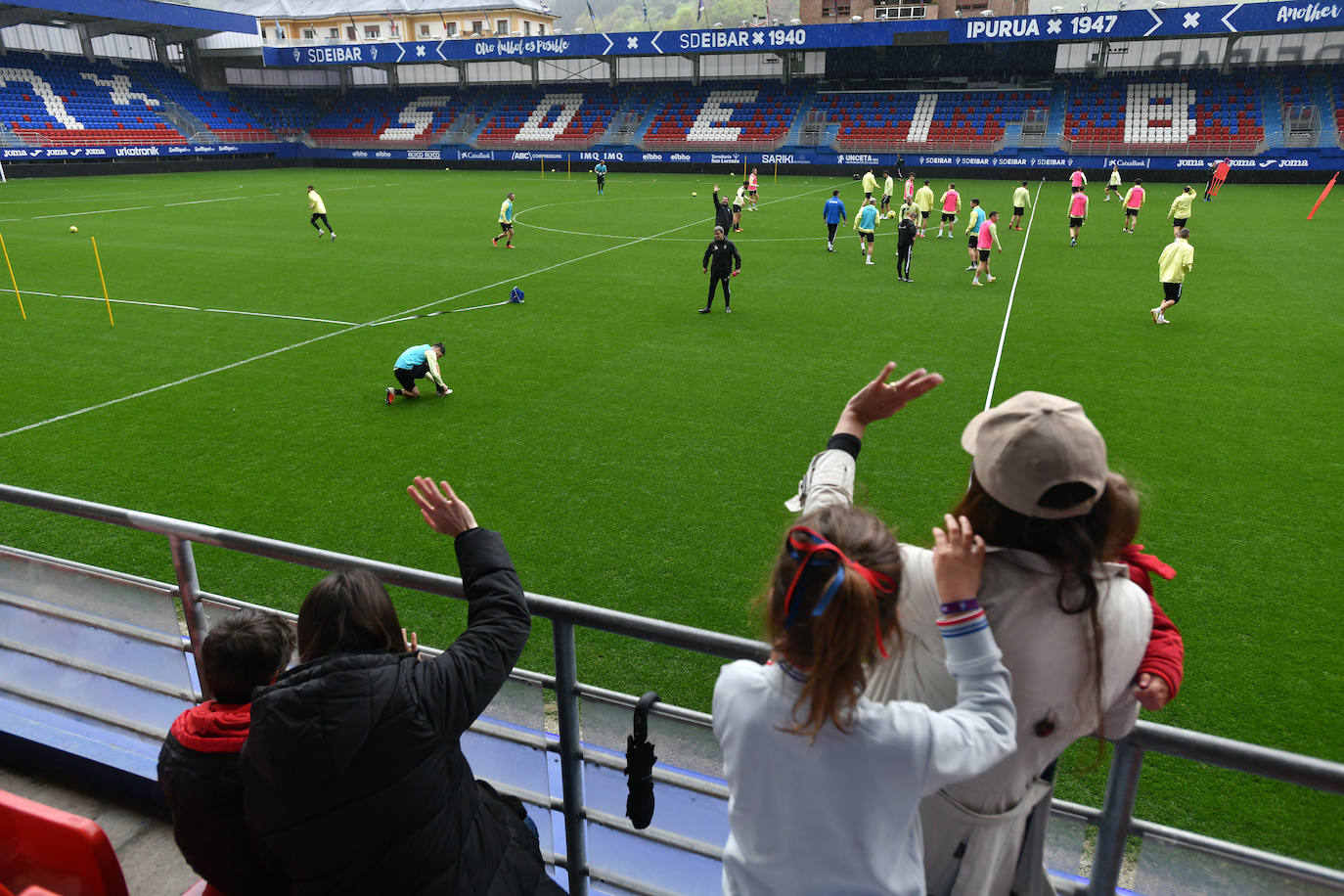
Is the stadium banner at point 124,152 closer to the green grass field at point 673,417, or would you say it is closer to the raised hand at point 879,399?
the green grass field at point 673,417

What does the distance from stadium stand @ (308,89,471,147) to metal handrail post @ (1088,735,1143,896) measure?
60.0 meters

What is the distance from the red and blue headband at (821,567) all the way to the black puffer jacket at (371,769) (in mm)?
985

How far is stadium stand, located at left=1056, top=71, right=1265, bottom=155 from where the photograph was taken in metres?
41.2

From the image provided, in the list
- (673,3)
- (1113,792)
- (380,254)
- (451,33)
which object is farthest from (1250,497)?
(673,3)

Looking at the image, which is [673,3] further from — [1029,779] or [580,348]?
[1029,779]

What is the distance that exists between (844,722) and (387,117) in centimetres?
6466

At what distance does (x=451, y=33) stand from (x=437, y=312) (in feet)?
230

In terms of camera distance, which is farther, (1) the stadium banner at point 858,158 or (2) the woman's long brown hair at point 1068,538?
(1) the stadium banner at point 858,158

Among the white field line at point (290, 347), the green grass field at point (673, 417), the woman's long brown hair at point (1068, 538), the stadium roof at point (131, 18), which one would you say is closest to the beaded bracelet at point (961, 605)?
the woman's long brown hair at point (1068, 538)

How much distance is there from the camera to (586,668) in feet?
19.0

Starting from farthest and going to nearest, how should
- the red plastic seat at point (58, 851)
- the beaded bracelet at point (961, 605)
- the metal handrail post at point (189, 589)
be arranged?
the metal handrail post at point (189, 589) < the red plastic seat at point (58, 851) < the beaded bracelet at point (961, 605)

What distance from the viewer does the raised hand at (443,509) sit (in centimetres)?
271

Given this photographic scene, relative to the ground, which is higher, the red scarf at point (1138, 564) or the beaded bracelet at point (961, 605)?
the beaded bracelet at point (961, 605)

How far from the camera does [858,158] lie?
45.6 m
